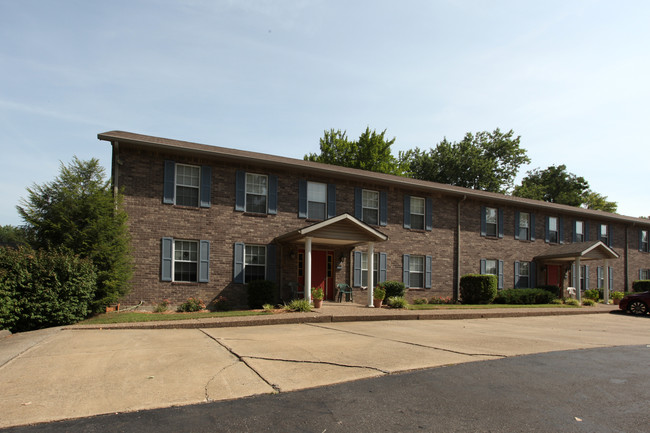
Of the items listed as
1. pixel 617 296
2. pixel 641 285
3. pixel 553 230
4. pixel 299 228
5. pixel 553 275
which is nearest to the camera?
pixel 299 228

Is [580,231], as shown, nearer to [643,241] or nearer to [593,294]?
[593,294]

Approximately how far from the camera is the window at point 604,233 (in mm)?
27453

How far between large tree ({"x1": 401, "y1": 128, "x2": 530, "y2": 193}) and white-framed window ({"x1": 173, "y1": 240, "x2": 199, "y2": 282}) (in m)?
29.8

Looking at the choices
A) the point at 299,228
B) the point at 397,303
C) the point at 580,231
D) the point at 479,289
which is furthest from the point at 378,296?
the point at 580,231

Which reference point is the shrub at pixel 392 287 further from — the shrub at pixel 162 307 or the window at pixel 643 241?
the window at pixel 643 241

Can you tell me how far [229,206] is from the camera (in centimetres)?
1647

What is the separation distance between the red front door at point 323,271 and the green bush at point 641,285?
20382 mm

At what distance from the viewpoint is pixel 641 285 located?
88.4 ft

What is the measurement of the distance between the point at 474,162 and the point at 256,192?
102 ft

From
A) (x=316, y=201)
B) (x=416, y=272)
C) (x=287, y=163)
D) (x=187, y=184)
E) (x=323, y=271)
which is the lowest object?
(x=416, y=272)

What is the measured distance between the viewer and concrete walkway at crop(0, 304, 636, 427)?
480 centimetres

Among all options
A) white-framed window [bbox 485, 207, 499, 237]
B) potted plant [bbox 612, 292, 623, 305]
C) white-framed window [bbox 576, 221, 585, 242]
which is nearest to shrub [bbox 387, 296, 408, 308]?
white-framed window [bbox 485, 207, 499, 237]

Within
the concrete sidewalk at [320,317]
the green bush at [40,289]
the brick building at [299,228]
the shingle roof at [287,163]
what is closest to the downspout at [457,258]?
the brick building at [299,228]

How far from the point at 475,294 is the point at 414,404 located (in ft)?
54.8
